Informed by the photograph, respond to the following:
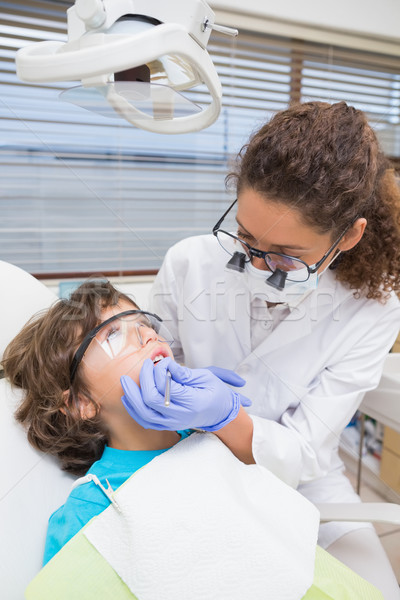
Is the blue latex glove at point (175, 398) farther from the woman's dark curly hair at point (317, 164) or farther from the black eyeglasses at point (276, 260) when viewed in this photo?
the woman's dark curly hair at point (317, 164)

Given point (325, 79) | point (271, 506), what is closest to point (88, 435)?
point (271, 506)

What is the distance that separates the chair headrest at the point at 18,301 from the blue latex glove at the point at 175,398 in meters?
0.32

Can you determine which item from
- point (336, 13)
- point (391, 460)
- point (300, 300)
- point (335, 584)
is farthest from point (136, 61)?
point (336, 13)

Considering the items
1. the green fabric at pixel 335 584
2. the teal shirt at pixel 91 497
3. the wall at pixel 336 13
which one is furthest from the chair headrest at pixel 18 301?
the wall at pixel 336 13

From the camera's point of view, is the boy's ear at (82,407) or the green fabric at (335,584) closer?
the green fabric at (335,584)

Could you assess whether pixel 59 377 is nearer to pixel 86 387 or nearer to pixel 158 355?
pixel 86 387

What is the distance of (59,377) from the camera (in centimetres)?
96

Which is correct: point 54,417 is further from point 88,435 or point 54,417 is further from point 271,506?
point 271,506

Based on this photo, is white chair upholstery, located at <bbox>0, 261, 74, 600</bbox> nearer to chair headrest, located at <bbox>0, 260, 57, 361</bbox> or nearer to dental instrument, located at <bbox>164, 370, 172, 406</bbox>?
chair headrest, located at <bbox>0, 260, 57, 361</bbox>

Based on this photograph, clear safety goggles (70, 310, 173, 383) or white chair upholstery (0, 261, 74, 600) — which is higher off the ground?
clear safety goggles (70, 310, 173, 383)

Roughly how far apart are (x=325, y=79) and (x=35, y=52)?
5.36 ft

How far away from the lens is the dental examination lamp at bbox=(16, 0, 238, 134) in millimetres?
573

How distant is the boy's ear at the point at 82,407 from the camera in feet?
3.20

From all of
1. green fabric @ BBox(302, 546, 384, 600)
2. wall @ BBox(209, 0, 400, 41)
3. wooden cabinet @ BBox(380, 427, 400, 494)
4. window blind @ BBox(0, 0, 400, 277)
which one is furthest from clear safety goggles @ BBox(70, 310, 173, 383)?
wall @ BBox(209, 0, 400, 41)
